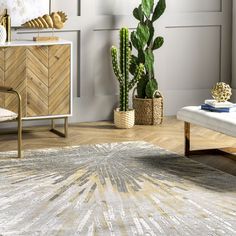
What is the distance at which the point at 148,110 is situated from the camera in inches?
316

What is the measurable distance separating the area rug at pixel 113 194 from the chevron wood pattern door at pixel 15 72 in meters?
0.75

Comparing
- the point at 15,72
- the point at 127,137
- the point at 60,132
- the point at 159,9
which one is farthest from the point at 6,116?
the point at 159,9

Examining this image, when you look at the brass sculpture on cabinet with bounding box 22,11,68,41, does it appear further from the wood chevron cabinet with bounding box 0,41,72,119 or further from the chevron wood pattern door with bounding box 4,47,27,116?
the chevron wood pattern door with bounding box 4,47,27,116

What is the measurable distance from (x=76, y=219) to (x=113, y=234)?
39 centimetres

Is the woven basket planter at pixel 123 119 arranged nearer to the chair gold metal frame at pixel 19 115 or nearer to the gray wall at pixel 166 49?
the gray wall at pixel 166 49

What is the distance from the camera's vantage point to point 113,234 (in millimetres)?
4375

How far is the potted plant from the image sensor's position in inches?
313

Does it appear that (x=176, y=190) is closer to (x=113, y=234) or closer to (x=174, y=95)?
(x=113, y=234)

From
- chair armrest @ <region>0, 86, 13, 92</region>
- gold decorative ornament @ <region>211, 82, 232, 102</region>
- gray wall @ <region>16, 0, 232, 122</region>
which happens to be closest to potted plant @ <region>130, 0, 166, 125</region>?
gray wall @ <region>16, 0, 232, 122</region>

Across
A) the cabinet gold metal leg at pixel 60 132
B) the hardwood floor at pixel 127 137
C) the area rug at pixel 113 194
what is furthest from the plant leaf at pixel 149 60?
the area rug at pixel 113 194

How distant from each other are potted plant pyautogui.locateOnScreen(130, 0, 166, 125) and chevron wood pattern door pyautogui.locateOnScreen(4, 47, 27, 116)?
1351 mm

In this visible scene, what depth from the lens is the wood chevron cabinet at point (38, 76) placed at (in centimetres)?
718

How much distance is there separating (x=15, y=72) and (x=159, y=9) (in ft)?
5.85

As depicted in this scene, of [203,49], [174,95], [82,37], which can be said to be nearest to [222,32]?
[203,49]
